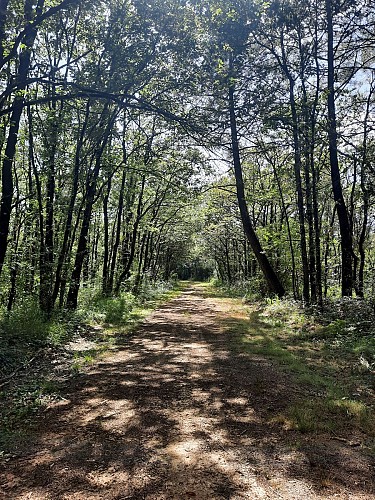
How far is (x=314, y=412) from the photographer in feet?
15.3

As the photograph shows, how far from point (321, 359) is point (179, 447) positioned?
15.9 ft

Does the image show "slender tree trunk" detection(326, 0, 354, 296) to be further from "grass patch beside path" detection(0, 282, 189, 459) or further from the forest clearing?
"grass patch beside path" detection(0, 282, 189, 459)

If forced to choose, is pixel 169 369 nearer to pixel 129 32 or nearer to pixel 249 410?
pixel 249 410

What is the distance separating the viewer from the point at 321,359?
7629 millimetres

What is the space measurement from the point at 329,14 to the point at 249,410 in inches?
518

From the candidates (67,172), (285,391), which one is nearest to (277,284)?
(67,172)

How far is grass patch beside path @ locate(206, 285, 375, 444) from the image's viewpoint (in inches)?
176

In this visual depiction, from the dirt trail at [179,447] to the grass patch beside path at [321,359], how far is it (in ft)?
1.16

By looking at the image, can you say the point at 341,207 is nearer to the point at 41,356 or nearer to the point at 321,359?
the point at 321,359

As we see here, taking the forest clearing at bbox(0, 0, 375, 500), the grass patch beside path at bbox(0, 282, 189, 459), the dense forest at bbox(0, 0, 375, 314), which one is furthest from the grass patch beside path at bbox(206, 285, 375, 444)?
the grass patch beside path at bbox(0, 282, 189, 459)

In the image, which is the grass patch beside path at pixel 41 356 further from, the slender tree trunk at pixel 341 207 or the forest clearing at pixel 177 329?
the slender tree trunk at pixel 341 207

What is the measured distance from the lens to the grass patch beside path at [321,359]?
4461mm

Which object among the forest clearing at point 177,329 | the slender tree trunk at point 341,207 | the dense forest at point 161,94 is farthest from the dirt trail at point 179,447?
the slender tree trunk at point 341,207

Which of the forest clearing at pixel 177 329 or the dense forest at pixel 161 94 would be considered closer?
the forest clearing at pixel 177 329
